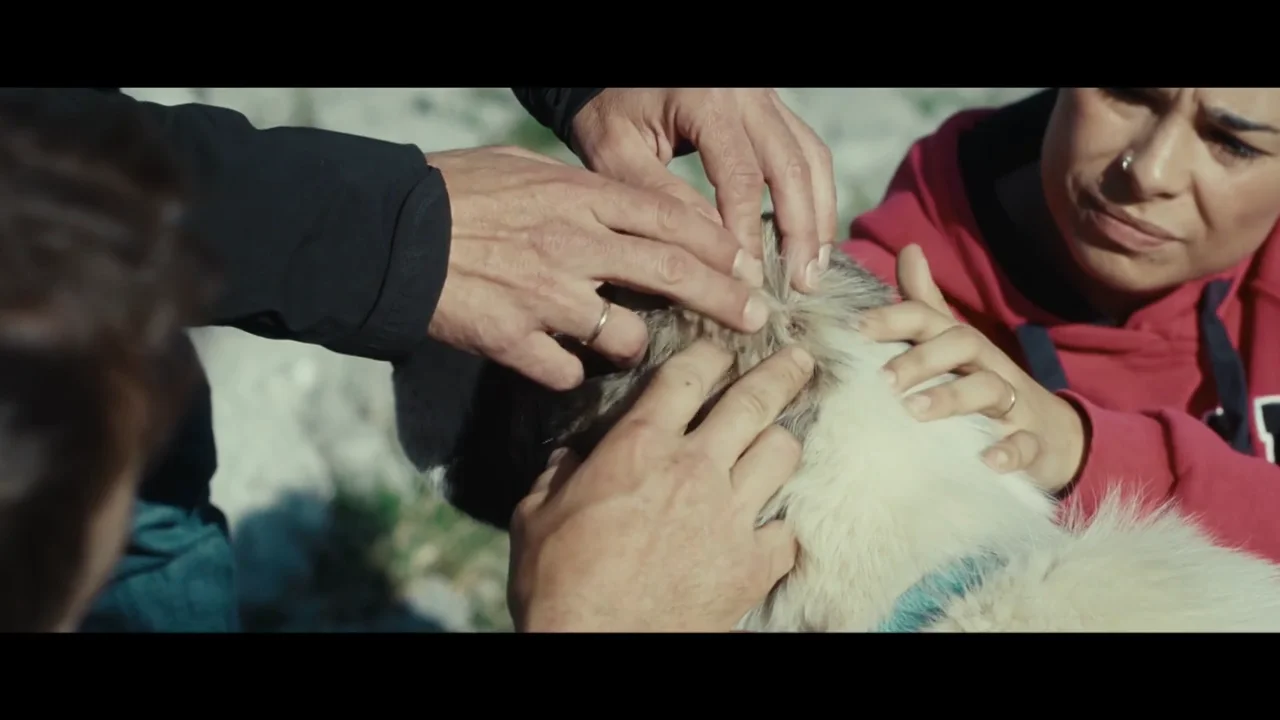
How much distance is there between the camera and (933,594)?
1.12 meters

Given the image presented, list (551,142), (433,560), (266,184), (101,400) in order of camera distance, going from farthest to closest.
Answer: (551,142)
(433,560)
(266,184)
(101,400)

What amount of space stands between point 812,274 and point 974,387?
23 cm

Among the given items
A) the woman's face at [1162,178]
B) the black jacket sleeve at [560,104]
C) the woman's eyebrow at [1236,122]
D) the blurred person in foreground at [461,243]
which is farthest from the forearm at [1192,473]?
the black jacket sleeve at [560,104]

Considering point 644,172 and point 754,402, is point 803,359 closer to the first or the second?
point 754,402

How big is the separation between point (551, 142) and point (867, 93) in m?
1.09

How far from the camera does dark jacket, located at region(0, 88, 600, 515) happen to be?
1211 millimetres

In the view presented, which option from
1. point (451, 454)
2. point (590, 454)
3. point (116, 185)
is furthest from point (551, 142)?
point (116, 185)

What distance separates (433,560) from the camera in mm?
2516

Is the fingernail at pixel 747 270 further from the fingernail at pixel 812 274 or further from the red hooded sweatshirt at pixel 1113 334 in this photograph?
the red hooded sweatshirt at pixel 1113 334

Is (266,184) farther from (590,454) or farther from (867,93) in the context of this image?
(867,93)

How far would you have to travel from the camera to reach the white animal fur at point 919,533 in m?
1.11

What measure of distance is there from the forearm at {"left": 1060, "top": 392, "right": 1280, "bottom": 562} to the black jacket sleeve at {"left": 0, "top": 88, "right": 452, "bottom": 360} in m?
0.96

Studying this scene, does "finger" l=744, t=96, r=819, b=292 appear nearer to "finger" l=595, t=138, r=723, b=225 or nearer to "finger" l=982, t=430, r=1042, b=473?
"finger" l=595, t=138, r=723, b=225

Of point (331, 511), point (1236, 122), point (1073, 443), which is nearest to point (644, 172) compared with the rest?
point (1073, 443)
